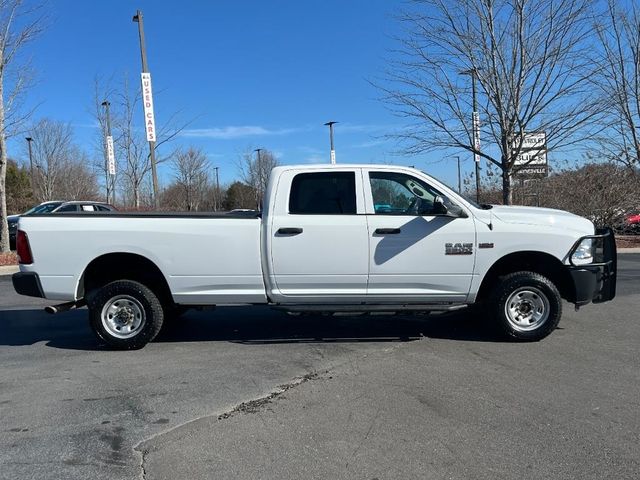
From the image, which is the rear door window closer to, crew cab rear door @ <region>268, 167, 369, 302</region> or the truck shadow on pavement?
crew cab rear door @ <region>268, 167, 369, 302</region>

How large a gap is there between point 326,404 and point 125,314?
289 centimetres

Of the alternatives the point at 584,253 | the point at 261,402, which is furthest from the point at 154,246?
the point at 584,253

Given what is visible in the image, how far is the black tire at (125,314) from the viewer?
6000 millimetres

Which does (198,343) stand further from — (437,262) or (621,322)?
(621,322)

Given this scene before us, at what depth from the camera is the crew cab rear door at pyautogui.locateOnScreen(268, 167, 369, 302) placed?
19.4 feet

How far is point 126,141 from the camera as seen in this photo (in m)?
22.5

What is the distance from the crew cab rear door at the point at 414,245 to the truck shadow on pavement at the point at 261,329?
27.6 inches

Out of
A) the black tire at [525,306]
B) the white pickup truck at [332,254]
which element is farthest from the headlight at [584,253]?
the black tire at [525,306]

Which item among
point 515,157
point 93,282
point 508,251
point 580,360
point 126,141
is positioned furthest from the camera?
point 126,141

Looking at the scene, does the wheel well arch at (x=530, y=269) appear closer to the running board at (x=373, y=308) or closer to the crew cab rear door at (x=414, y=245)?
the crew cab rear door at (x=414, y=245)

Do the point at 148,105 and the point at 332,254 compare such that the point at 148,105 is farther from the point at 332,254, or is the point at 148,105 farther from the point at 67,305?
the point at 332,254

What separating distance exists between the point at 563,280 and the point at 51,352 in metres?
5.94

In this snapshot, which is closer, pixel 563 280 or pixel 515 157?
pixel 563 280

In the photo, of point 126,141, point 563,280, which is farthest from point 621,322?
point 126,141
